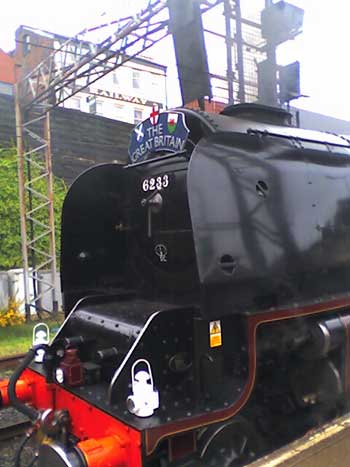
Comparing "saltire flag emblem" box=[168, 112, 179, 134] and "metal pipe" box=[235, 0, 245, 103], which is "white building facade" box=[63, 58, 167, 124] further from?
"saltire flag emblem" box=[168, 112, 179, 134]

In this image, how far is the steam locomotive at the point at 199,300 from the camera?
7.63 feet

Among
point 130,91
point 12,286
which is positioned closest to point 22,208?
point 12,286

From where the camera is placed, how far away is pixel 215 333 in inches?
99.2

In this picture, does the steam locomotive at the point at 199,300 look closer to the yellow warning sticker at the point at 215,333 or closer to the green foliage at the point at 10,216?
the yellow warning sticker at the point at 215,333

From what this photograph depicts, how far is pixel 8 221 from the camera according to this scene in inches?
369

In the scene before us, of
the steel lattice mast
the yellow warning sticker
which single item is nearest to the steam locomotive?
the yellow warning sticker

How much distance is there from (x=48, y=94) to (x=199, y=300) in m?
7.05

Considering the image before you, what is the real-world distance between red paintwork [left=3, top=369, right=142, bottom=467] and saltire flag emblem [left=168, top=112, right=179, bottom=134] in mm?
1803

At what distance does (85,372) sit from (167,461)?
2.32ft

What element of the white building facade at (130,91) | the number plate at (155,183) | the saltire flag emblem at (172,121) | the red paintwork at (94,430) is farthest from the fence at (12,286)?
the white building facade at (130,91)

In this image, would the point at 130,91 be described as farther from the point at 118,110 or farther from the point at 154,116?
the point at 154,116

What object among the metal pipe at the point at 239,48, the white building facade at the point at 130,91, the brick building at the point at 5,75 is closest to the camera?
the metal pipe at the point at 239,48

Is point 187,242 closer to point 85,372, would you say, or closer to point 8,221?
point 85,372

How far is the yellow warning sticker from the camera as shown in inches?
98.6
